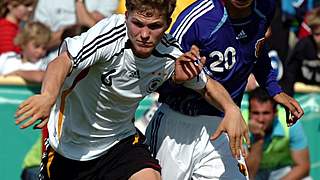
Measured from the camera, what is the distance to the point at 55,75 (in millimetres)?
5504

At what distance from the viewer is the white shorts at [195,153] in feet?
21.8

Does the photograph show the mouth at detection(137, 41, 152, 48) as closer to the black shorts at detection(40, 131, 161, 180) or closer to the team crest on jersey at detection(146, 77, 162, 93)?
the team crest on jersey at detection(146, 77, 162, 93)

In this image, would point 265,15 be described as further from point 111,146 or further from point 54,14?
point 54,14

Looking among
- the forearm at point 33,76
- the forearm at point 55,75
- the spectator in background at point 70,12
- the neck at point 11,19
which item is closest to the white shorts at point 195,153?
the forearm at point 55,75

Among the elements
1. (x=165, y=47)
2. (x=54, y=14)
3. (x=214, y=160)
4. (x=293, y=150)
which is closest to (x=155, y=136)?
(x=214, y=160)

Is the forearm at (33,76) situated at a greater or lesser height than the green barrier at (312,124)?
greater

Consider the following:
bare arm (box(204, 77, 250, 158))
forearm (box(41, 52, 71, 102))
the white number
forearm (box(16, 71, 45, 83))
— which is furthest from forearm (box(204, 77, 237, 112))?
forearm (box(16, 71, 45, 83))

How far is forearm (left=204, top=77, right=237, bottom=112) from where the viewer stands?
6.20m

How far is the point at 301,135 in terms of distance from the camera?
9398 millimetres

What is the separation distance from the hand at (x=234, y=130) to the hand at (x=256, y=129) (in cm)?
307

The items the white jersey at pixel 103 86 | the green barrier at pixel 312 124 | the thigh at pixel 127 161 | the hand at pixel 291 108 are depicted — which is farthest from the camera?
the green barrier at pixel 312 124

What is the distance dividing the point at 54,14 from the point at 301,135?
9.51ft

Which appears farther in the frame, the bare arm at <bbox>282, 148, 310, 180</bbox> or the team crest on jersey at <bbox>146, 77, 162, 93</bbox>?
the bare arm at <bbox>282, 148, 310, 180</bbox>

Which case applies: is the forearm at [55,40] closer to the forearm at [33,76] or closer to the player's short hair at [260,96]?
the forearm at [33,76]
